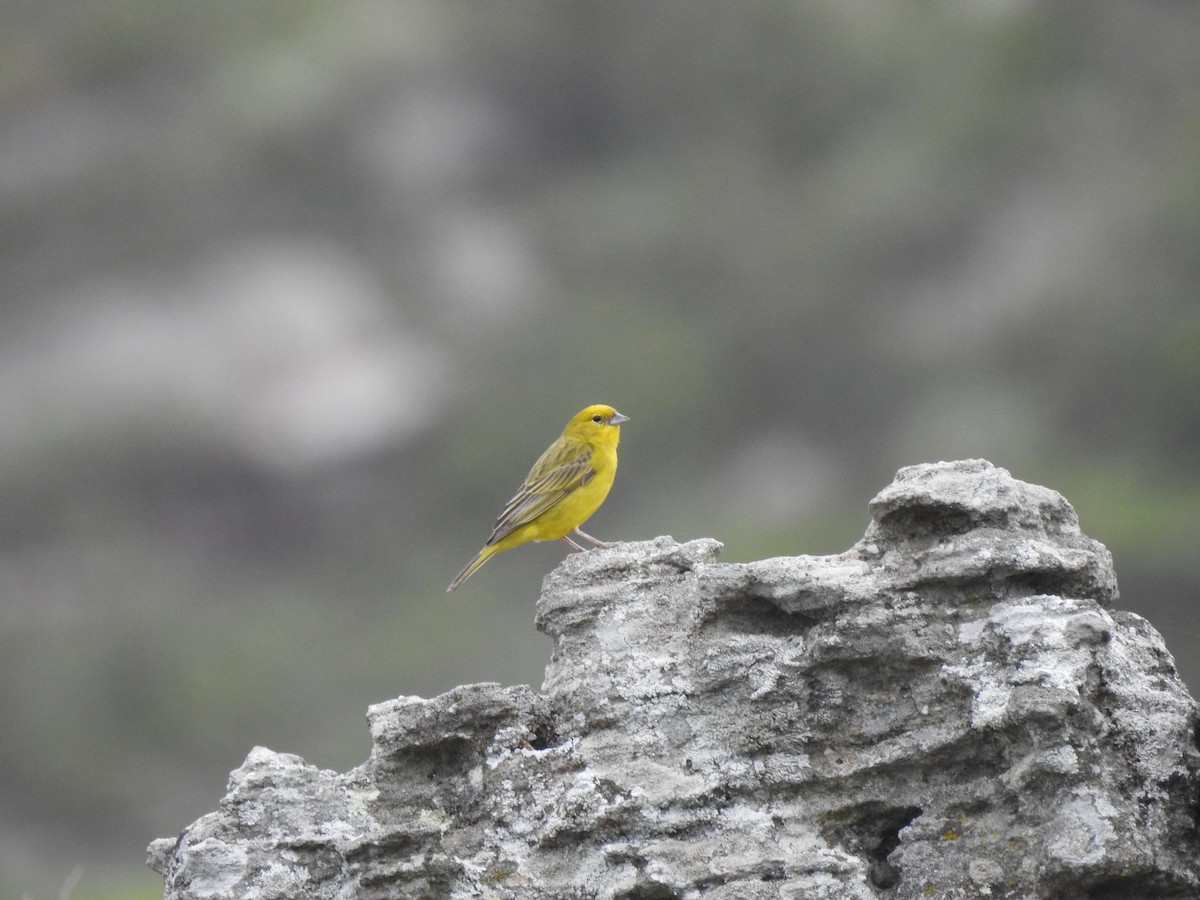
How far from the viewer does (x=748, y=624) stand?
6.79 m

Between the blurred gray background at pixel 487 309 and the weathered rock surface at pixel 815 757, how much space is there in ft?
123

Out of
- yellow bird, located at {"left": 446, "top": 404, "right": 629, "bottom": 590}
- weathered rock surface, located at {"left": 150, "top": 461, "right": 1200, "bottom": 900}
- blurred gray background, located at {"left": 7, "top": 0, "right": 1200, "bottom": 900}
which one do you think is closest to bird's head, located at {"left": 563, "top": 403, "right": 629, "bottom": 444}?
yellow bird, located at {"left": 446, "top": 404, "right": 629, "bottom": 590}

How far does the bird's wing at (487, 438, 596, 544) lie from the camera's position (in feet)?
34.1

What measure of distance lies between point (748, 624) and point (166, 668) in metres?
56.5

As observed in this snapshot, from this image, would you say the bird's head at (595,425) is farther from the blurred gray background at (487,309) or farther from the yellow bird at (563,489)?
the blurred gray background at (487,309)

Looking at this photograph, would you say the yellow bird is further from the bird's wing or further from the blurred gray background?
the blurred gray background

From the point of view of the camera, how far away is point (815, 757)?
21.1 ft

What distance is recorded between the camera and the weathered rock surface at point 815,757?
19.8ft

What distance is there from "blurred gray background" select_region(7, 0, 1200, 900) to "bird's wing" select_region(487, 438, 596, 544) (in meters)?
33.8

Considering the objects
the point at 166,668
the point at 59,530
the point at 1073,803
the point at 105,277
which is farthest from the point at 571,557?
the point at 105,277

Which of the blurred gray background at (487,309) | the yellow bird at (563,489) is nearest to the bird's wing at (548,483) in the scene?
the yellow bird at (563,489)

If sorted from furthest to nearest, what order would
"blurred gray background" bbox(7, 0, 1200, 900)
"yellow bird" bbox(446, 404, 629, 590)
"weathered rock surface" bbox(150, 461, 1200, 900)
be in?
"blurred gray background" bbox(7, 0, 1200, 900) → "yellow bird" bbox(446, 404, 629, 590) → "weathered rock surface" bbox(150, 461, 1200, 900)

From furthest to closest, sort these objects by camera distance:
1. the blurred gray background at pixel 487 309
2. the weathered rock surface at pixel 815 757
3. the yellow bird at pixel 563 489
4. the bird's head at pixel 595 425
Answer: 1. the blurred gray background at pixel 487 309
2. the bird's head at pixel 595 425
3. the yellow bird at pixel 563 489
4. the weathered rock surface at pixel 815 757

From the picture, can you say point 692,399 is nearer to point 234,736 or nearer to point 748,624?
point 234,736
